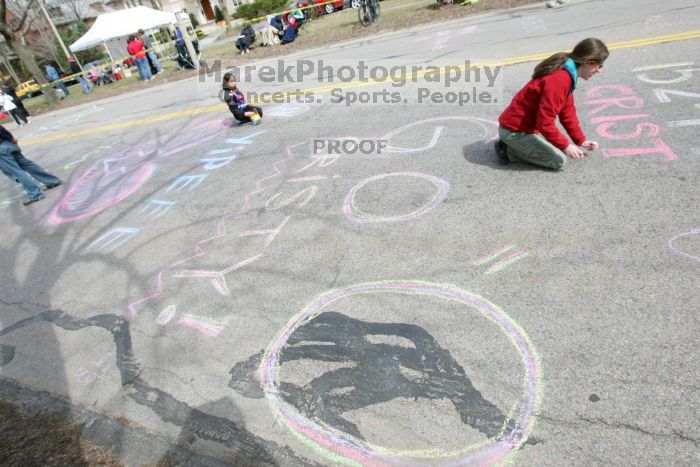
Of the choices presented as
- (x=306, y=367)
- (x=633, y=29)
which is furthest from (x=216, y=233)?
(x=633, y=29)

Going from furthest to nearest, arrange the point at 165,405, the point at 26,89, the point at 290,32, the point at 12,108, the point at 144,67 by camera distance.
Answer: the point at 26,89 → the point at 144,67 → the point at 290,32 → the point at 12,108 → the point at 165,405

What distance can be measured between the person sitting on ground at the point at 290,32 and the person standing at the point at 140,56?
6216 mm

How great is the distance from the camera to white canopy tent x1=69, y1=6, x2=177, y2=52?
1655 centimetres

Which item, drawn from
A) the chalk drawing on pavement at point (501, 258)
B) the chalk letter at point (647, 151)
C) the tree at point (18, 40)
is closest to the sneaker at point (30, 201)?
the chalk drawing on pavement at point (501, 258)

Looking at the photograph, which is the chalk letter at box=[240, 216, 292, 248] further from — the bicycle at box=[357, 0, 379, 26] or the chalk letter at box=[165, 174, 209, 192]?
the bicycle at box=[357, 0, 379, 26]

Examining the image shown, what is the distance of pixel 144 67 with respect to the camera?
16672 millimetres

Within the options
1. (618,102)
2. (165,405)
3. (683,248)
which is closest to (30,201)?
(165,405)

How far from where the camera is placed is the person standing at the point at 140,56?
53.5 ft

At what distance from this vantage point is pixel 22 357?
3.52m

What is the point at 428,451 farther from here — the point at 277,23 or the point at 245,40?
the point at 277,23

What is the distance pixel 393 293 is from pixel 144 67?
18196mm

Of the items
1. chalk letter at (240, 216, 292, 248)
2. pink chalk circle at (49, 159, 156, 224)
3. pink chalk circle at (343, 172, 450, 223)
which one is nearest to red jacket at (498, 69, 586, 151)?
pink chalk circle at (343, 172, 450, 223)

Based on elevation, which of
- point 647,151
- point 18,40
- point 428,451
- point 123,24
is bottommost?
point 428,451

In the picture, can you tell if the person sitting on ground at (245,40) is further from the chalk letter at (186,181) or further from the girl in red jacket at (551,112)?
the girl in red jacket at (551,112)
